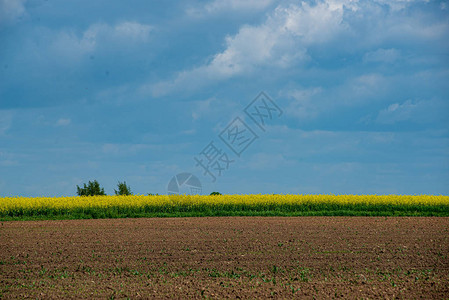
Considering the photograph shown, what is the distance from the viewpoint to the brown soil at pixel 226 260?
9984 millimetres

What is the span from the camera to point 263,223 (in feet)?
68.0

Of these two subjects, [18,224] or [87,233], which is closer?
[87,233]

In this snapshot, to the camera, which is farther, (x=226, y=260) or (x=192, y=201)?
(x=192, y=201)

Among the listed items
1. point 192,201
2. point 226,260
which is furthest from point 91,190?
point 226,260

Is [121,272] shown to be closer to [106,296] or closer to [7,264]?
[106,296]

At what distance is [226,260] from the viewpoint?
12.9m

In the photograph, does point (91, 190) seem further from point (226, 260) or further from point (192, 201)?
point (226, 260)

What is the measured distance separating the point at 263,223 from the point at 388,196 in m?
13.1

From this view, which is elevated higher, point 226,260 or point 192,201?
point 192,201

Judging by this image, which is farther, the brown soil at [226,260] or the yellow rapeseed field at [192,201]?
the yellow rapeseed field at [192,201]

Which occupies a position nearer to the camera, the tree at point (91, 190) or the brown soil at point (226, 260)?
the brown soil at point (226, 260)

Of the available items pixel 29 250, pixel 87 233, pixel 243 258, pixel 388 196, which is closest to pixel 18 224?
pixel 87 233

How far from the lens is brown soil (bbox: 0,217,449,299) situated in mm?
9984

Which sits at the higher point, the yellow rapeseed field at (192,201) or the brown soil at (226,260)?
the yellow rapeseed field at (192,201)
